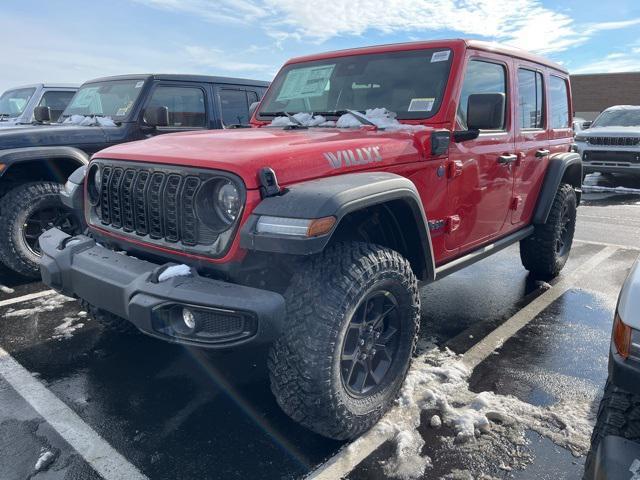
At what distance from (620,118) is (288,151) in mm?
12423

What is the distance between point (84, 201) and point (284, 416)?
5.92 feet

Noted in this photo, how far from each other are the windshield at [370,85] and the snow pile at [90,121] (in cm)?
216

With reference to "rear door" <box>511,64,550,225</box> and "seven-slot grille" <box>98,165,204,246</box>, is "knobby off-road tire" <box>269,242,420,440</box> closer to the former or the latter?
"seven-slot grille" <box>98,165,204,246</box>

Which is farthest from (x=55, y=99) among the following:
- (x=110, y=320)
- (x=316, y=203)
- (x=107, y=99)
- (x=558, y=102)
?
(x=316, y=203)

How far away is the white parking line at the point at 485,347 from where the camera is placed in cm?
232

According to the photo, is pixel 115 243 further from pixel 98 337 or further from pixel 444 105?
pixel 444 105

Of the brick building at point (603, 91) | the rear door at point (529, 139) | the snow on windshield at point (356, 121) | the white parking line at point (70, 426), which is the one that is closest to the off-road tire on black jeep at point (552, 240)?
the rear door at point (529, 139)

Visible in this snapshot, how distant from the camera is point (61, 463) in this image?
2.33 m

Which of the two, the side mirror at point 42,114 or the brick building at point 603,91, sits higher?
the brick building at point 603,91

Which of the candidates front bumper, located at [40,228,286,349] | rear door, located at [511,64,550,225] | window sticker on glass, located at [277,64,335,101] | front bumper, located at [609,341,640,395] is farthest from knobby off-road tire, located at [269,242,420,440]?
rear door, located at [511,64,550,225]

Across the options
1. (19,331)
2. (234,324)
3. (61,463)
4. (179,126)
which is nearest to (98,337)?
(19,331)

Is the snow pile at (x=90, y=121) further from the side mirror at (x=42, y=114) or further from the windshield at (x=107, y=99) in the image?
the side mirror at (x=42, y=114)

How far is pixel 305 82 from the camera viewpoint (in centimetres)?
389

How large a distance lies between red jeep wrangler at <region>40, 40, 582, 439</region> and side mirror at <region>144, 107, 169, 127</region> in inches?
63.2
